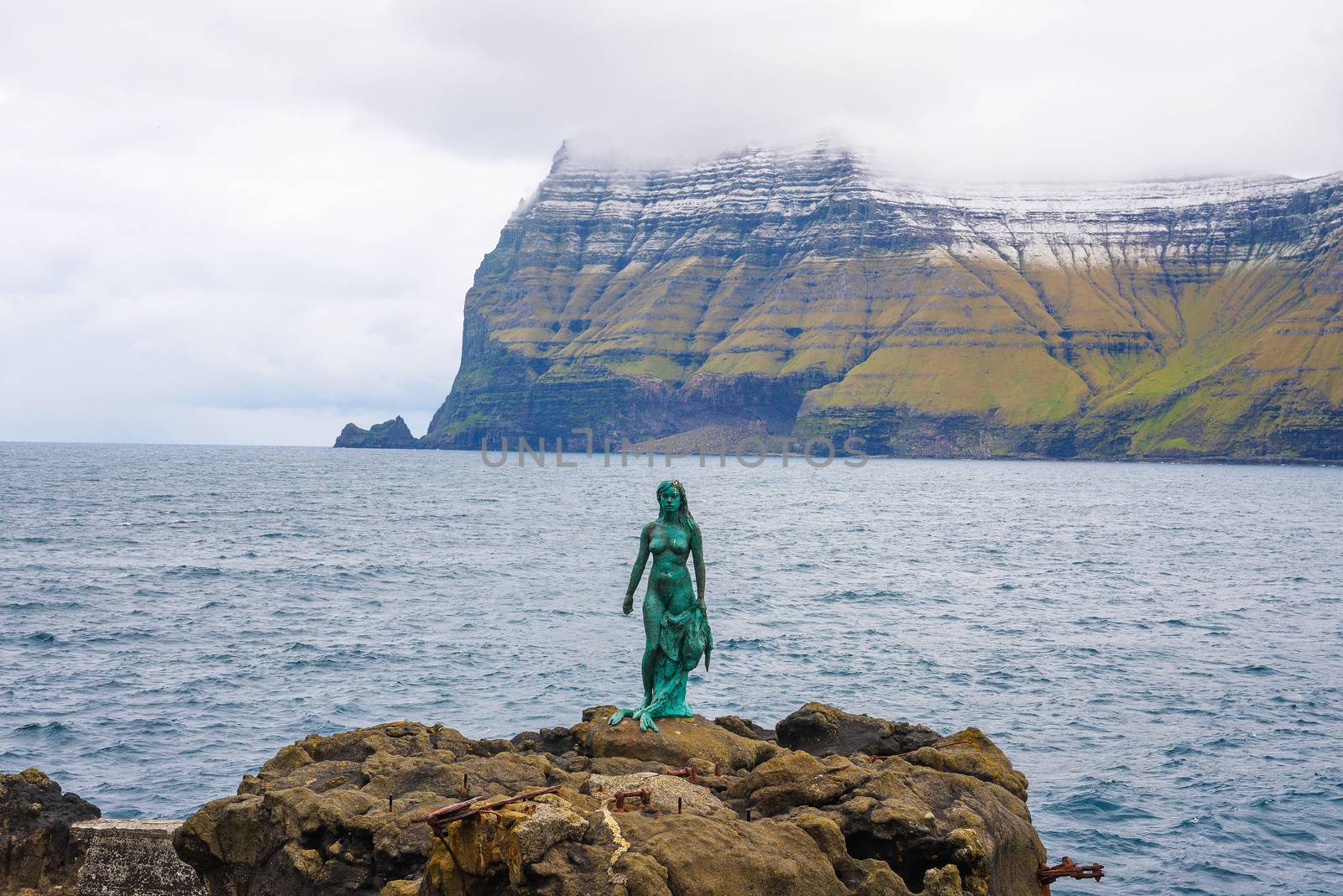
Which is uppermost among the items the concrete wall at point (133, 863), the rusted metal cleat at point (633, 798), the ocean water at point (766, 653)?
the rusted metal cleat at point (633, 798)

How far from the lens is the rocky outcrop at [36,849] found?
53.5 feet

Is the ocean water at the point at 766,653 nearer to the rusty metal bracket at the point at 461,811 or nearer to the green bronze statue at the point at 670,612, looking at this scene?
the green bronze statue at the point at 670,612

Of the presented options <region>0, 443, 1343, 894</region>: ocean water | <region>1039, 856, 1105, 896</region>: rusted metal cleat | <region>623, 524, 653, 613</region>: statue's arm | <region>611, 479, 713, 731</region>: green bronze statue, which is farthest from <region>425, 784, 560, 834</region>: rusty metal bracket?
<region>0, 443, 1343, 894</region>: ocean water

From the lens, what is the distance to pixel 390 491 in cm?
14762

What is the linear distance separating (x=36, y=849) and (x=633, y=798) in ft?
29.4

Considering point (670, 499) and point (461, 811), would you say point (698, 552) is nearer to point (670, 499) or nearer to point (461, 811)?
point (670, 499)

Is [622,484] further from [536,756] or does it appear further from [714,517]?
[536,756]

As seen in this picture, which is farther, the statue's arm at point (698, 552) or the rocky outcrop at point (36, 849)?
the statue's arm at point (698, 552)

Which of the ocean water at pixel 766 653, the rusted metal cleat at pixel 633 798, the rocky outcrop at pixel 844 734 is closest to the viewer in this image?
the rusted metal cleat at pixel 633 798

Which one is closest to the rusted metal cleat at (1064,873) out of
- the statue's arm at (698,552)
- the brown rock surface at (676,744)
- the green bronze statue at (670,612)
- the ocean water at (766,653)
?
the brown rock surface at (676,744)

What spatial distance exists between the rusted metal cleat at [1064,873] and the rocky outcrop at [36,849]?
43.2ft

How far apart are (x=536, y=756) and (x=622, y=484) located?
15462 centimetres

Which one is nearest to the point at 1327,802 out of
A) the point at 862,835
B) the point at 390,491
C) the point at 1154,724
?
the point at 1154,724

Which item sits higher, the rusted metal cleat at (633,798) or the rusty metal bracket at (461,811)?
the rusty metal bracket at (461,811)
